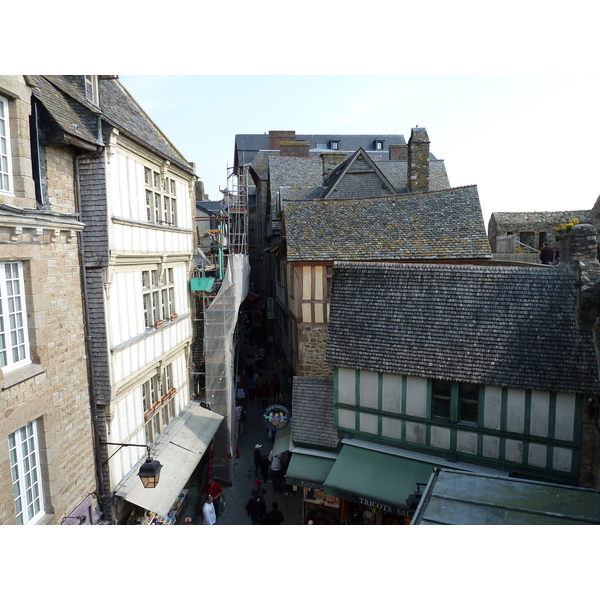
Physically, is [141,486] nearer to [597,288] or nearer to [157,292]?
[157,292]

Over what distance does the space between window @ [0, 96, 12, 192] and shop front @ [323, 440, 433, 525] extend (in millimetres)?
6815

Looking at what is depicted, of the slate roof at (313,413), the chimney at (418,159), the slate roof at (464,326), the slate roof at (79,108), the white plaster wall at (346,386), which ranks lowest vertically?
the slate roof at (313,413)

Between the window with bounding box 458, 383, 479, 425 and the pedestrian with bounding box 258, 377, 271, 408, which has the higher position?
the window with bounding box 458, 383, 479, 425

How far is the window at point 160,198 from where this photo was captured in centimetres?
924

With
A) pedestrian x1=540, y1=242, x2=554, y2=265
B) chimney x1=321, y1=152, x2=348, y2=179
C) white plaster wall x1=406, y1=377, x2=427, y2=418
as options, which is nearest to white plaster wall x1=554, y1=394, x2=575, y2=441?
white plaster wall x1=406, y1=377, x2=427, y2=418

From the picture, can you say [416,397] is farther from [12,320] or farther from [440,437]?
[12,320]

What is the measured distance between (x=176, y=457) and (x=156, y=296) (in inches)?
128

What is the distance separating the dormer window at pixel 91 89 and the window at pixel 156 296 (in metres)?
3.11

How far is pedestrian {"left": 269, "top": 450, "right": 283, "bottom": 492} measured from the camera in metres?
10.8

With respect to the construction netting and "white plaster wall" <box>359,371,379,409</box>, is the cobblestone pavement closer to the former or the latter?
the construction netting

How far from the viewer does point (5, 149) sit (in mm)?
5281

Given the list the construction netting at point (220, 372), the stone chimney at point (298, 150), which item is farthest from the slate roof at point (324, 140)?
the construction netting at point (220, 372)

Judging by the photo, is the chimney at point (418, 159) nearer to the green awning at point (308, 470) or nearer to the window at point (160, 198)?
the window at point (160, 198)

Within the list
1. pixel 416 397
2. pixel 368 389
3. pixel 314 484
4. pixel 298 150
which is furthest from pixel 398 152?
pixel 314 484
